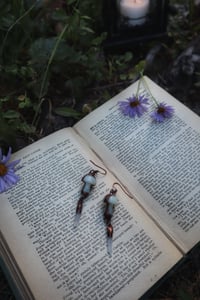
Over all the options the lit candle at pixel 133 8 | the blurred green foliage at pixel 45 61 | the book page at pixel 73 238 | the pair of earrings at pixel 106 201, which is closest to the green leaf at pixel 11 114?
the blurred green foliage at pixel 45 61

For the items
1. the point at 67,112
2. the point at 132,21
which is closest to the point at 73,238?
the point at 67,112

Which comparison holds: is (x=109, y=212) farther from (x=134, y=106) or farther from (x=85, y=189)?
(x=134, y=106)

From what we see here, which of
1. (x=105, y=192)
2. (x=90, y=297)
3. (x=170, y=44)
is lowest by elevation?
(x=90, y=297)

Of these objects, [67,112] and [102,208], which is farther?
[67,112]

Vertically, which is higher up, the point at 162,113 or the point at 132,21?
the point at 132,21

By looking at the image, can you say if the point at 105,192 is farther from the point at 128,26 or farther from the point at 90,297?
the point at 128,26

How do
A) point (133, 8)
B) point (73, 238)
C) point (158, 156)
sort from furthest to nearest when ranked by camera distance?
1. point (133, 8)
2. point (158, 156)
3. point (73, 238)

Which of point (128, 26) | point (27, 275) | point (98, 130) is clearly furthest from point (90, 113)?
point (27, 275)
